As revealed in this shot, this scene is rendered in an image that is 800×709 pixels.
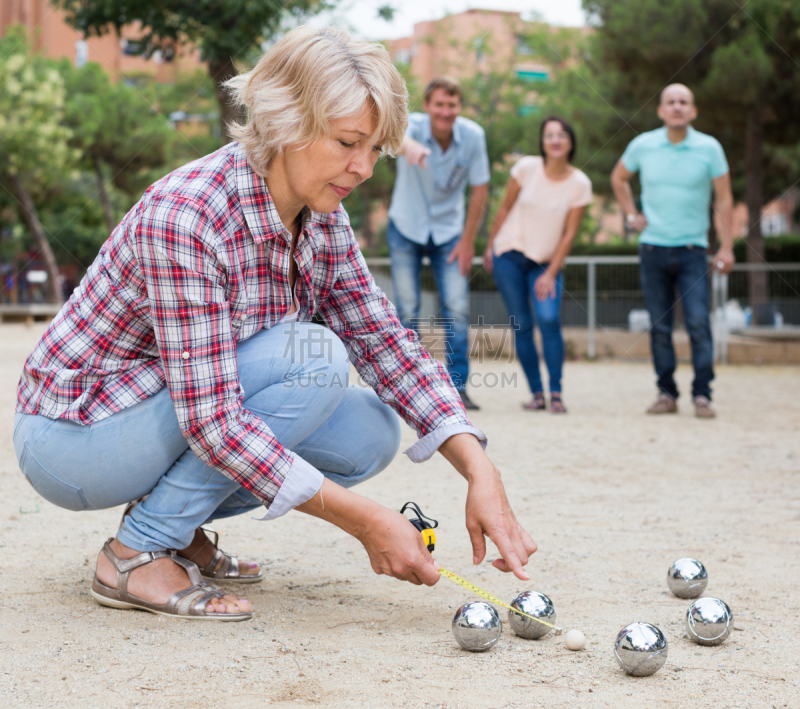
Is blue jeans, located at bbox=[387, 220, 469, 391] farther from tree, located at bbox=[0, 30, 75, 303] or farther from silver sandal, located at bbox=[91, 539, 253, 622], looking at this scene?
tree, located at bbox=[0, 30, 75, 303]

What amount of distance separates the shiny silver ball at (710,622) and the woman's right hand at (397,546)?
2.07 feet

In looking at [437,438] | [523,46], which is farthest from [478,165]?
[523,46]

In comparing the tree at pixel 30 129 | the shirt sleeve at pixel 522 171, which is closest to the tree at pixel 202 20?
the shirt sleeve at pixel 522 171

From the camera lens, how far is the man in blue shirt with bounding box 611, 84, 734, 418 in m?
5.85

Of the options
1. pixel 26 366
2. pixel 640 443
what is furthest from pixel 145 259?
pixel 640 443

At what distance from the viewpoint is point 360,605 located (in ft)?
7.83

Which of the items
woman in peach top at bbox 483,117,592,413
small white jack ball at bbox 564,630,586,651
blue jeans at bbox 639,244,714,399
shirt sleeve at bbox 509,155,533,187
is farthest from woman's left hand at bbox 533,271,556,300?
small white jack ball at bbox 564,630,586,651

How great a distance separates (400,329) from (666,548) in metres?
1.21

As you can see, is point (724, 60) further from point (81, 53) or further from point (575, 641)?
point (81, 53)

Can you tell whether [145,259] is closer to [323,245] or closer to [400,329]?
[323,245]

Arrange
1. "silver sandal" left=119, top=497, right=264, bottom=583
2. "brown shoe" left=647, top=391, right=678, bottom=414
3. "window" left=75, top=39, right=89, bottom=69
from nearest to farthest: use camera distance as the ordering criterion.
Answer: "silver sandal" left=119, top=497, right=264, bottom=583
"brown shoe" left=647, top=391, right=678, bottom=414
"window" left=75, top=39, right=89, bottom=69

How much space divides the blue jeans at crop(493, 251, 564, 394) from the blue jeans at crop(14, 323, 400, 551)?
3853mm

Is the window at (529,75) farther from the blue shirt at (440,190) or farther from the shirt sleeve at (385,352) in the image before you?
the shirt sleeve at (385,352)

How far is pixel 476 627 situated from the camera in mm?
2012
